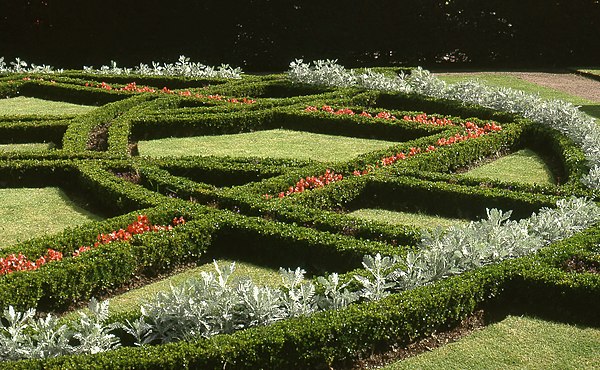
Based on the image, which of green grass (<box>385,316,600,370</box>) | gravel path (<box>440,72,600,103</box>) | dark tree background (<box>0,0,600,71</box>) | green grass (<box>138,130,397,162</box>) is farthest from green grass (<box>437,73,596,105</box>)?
green grass (<box>385,316,600,370</box>)

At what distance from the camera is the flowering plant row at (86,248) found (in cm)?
761

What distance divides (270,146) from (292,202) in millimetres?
3957

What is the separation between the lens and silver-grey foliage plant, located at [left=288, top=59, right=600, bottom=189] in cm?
1199

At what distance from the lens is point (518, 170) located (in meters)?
11.7

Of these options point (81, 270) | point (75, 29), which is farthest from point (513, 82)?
point (81, 270)

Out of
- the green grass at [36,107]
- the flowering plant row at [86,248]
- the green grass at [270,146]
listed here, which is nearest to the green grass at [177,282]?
the flowering plant row at [86,248]

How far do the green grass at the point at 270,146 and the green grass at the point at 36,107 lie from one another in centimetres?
320

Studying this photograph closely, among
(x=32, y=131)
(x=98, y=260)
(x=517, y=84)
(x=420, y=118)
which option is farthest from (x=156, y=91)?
(x=98, y=260)

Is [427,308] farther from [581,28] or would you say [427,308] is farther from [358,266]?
[581,28]

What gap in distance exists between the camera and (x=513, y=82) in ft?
65.8

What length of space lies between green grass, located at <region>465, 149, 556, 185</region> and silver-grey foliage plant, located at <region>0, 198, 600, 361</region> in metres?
3.35

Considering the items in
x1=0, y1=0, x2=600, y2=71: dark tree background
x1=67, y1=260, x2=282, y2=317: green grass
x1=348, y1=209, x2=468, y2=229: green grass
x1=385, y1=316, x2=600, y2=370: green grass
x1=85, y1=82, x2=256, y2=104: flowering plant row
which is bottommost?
x1=385, y1=316, x2=600, y2=370: green grass

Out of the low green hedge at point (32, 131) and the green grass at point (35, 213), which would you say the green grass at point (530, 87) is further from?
the green grass at point (35, 213)

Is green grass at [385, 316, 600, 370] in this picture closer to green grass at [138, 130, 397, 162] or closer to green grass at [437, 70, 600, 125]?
green grass at [138, 130, 397, 162]
